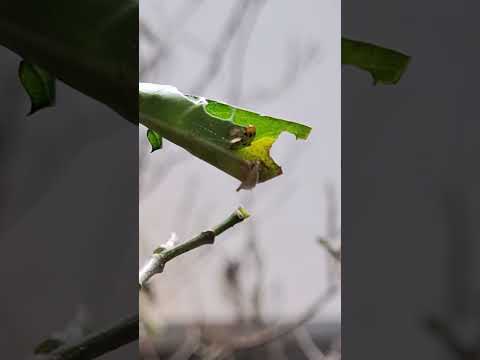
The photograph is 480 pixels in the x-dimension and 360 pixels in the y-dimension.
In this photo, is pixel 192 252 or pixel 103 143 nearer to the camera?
pixel 103 143

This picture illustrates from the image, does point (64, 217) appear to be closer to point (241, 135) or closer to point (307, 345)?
point (241, 135)

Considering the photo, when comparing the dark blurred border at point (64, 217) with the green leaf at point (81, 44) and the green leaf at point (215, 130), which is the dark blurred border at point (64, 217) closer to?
the green leaf at point (215, 130)

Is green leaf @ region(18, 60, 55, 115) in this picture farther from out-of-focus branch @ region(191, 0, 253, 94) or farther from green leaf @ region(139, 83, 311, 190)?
out-of-focus branch @ region(191, 0, 253, 94)

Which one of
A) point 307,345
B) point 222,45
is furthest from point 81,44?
point 307,345
